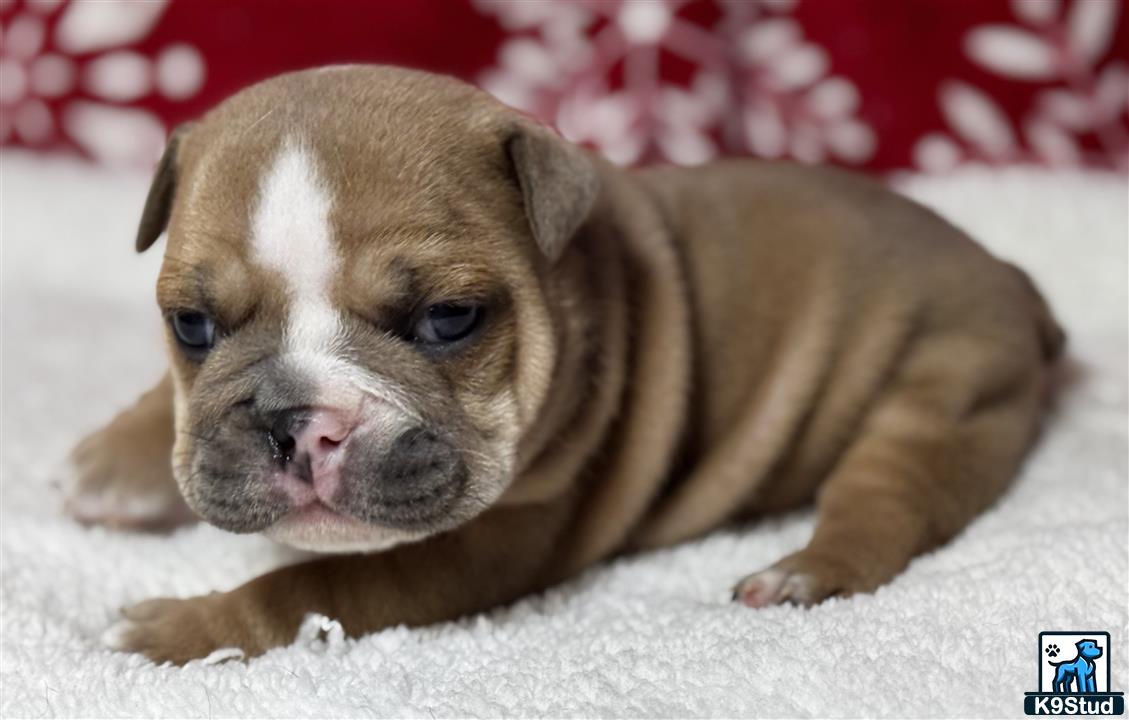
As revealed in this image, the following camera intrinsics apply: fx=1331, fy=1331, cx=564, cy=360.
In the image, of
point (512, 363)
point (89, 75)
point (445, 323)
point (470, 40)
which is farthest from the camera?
point (89, 75)

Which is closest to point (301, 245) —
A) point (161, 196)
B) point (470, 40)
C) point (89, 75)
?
point (161, 196)

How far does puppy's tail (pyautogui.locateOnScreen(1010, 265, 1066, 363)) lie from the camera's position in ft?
11.4

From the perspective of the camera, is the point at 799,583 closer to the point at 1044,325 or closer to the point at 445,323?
the point at 445,323

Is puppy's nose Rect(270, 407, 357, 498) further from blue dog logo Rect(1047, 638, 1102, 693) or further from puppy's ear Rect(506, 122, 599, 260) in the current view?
blue dog logo Rect(1047, 638, 1102, 693)

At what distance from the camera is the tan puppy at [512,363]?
226 cm

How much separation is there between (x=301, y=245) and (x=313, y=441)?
33cm

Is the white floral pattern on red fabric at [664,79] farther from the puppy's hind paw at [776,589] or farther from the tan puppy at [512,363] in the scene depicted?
the puppy's hind paw at [776,589]

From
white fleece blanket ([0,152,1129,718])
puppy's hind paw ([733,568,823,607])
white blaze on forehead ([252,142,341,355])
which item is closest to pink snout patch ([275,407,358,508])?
white blaze on forehead ([252,142,341,355])

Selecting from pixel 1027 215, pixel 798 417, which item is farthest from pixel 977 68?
pixel 798 417

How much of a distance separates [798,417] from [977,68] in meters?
2.35

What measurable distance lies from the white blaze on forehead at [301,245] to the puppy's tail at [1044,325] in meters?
2.00

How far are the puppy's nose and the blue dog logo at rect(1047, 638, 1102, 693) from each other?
125 centimetres

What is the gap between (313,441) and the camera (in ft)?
7.15

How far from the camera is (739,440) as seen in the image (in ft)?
10.1
